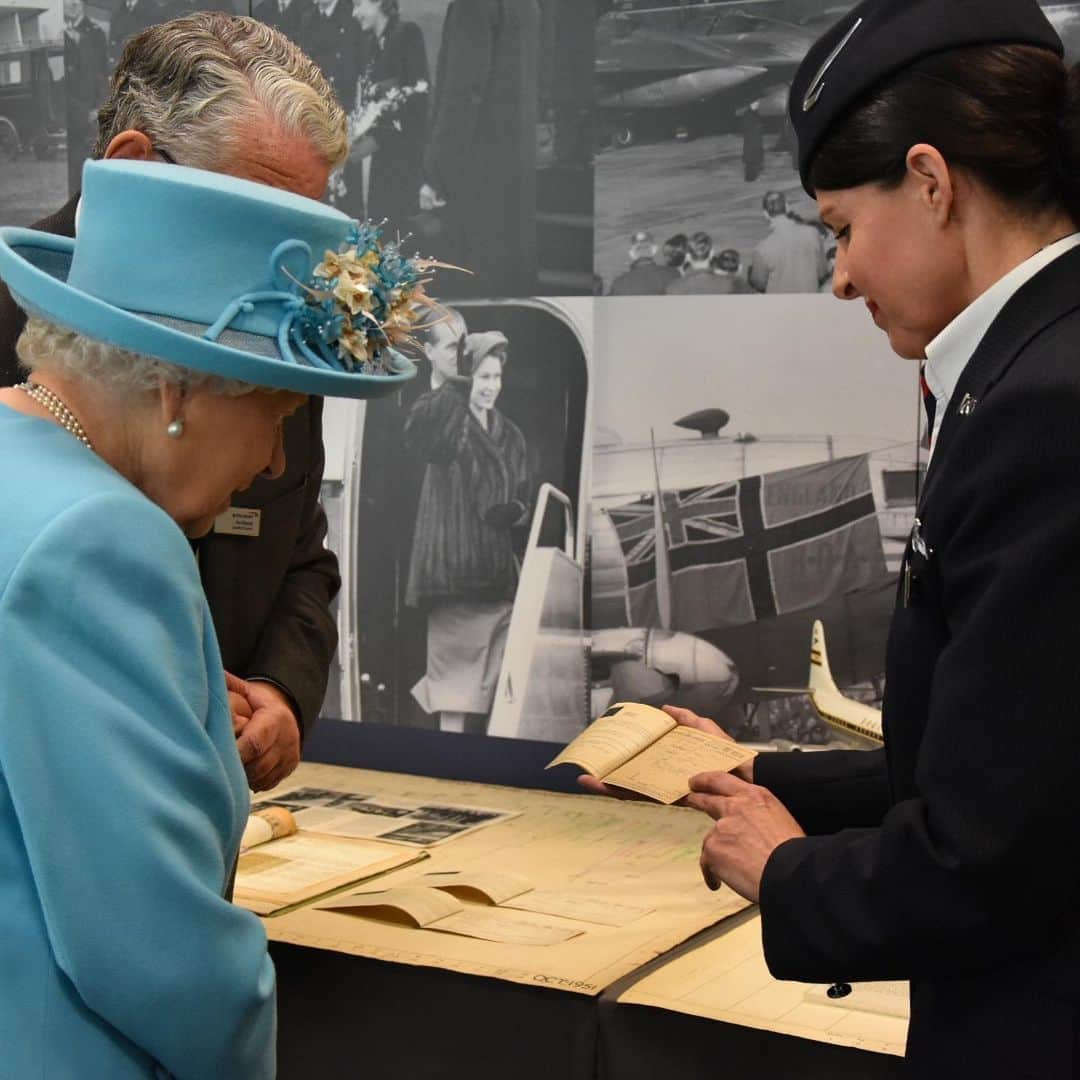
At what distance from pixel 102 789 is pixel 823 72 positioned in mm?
878

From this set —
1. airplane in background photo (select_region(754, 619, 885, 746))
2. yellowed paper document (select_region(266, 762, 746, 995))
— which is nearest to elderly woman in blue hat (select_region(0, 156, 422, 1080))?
yellowed paper document (select_region(266, 762, 746, 995))

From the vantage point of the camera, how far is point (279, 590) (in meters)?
2.27

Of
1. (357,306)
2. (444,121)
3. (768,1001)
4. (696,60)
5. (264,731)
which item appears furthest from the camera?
(444,121)

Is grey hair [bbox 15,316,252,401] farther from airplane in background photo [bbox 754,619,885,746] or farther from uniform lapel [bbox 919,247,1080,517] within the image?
airplane in background photo [bbox 754,619,885,746]

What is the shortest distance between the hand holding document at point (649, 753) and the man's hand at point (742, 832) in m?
0.07

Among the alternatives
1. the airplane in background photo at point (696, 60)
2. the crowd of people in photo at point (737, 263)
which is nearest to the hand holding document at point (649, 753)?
the crowd of people in photo at point (737, 263)

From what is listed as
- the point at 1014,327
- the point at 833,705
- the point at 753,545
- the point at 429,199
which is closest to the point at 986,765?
the point at 1014,327

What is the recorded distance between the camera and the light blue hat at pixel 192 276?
1.22 m

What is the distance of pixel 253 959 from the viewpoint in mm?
1233

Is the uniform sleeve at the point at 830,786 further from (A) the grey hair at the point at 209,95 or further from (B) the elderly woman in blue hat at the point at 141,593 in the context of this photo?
(A) the grey hair at the point at 209,95

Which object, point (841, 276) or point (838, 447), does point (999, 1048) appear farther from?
point (838, 447)

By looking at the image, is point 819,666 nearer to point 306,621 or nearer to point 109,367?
point 306,621

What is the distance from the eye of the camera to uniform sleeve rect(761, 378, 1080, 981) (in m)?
1.20

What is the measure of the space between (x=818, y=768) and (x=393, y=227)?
1.67 metres
